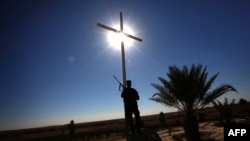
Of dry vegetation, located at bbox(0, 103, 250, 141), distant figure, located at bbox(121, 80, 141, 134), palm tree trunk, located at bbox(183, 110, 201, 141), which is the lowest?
dry vegetation, located at bbox(0, 103, 250, 141)

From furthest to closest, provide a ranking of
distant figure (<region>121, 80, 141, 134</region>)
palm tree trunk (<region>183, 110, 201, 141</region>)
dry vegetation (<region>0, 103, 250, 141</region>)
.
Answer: dry vegetation (<region>0, 103, 250, 141</region>), palm tree trunk (<region>183, 110, 201, 141</region>), distant figure (<region>121, 80, 141, 134</region>)

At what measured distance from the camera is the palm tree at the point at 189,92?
13.5 m

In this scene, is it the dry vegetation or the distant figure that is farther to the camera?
the dry vegetation

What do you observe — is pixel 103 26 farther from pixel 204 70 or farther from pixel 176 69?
pixel 204 70

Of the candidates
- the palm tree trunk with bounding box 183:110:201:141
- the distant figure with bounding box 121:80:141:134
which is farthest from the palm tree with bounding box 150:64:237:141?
the distant figure with bounding box 121:80:141:134

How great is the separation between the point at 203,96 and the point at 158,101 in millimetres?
2576

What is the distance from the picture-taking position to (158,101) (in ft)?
48.7

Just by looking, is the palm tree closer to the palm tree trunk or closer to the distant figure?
the palm tree trunk

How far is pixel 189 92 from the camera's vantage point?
13.5 meters

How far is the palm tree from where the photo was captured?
13508 mm

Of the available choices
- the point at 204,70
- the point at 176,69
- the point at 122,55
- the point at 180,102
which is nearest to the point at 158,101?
the point at 180,102

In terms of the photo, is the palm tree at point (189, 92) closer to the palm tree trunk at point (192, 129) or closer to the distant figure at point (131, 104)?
the palm tree trunk at point (192, 129)

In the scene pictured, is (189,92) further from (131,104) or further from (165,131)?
(165,131)

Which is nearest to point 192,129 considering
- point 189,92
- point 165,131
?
point 189,92
